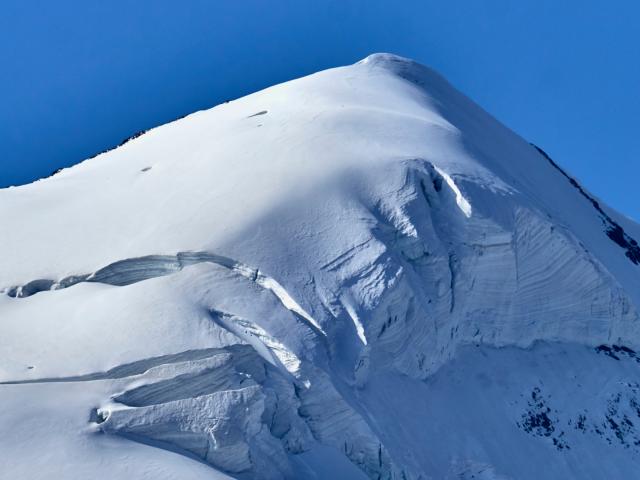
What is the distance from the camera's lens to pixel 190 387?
29328mm

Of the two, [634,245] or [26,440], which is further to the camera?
[634,245]

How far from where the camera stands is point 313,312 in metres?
32.5

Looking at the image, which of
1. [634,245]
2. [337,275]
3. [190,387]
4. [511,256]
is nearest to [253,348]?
[190,387]

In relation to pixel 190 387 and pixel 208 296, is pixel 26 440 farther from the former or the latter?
pixel 208 296

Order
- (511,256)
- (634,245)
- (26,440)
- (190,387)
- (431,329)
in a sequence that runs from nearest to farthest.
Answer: (26,440)
(190,387)
(431,329)
(511,256)
(634,245)

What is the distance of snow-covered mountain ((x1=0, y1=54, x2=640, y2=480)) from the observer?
1148 inches

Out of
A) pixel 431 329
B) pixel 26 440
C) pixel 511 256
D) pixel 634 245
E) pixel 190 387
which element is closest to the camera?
pixel 26 440

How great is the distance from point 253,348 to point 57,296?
21.0 feet

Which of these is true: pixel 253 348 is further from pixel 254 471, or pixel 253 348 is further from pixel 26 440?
pixel 26 440

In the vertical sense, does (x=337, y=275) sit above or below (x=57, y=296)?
above

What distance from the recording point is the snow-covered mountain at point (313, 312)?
95.7 feet

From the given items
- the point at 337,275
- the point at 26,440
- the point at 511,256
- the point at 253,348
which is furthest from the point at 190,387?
the point at 511,256

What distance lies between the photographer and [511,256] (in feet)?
127

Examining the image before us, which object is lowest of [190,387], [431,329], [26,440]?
[26,440]
